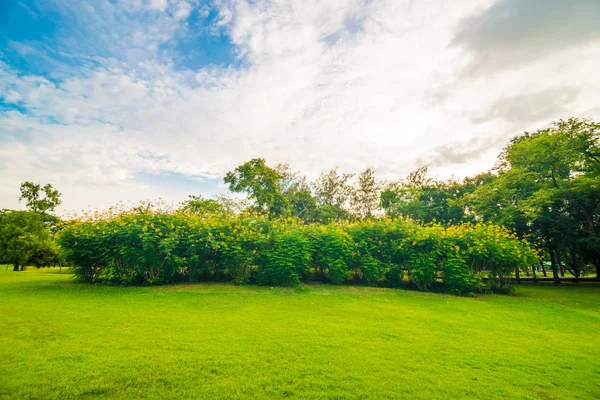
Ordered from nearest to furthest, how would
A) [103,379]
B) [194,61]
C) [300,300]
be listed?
[103,379], [300,300], [194,61]

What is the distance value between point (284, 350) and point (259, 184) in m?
20.4

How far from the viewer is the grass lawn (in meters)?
3.00

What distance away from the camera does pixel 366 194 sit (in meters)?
30.3

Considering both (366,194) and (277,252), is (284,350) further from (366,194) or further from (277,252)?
(366,194)

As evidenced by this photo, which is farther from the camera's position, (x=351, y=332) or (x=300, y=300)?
(x=300, y=300)

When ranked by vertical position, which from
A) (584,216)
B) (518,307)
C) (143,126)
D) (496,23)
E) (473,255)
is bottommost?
(518,307)

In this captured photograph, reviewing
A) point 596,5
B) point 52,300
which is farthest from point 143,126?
point 596,5

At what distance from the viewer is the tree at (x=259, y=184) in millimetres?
23656

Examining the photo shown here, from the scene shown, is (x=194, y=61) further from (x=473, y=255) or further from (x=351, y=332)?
(x=473, y=255)

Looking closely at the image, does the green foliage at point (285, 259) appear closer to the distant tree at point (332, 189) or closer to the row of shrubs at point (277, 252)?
the row of shrubs at point (277, 252)

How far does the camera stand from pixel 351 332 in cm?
509

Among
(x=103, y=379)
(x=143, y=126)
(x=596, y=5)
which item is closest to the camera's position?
(x=103, y=379)

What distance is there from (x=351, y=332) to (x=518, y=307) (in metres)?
6.60

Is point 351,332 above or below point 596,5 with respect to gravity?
below
